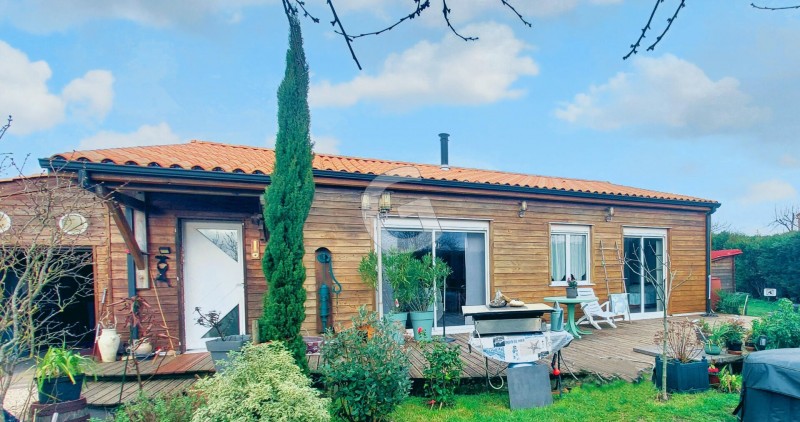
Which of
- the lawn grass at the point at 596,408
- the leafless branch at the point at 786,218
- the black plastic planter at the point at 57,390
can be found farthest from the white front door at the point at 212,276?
the leafless branch at the point at 786,218

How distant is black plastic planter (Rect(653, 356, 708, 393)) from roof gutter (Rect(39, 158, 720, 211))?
335cm

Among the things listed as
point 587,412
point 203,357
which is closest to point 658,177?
point 587,412

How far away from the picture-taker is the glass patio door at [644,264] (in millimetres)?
8227

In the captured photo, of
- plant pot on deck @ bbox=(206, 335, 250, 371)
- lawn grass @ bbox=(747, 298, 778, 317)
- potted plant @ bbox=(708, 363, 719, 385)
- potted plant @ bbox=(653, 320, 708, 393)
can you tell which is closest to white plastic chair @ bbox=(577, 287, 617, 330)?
potted plant @ bbox=(708, 363, 719, 385)

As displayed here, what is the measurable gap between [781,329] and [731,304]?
5305mm

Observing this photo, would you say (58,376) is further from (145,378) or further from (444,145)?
(444,145)

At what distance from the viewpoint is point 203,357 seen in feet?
15.8

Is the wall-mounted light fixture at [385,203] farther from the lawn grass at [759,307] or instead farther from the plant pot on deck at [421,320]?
the lawn grass at [759,307]

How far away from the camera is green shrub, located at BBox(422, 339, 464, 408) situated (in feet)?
12.5

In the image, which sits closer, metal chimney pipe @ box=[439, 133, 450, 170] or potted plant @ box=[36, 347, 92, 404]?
potted plant @ box=[36, 347, 92, 404]

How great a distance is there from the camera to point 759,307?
10.9 m

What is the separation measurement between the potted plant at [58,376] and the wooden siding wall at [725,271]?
1369cm

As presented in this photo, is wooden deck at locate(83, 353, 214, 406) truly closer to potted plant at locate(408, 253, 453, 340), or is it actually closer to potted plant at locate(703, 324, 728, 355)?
potted plant at locate(408, 253, 453, 340)

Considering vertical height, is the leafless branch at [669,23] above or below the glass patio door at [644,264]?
above
